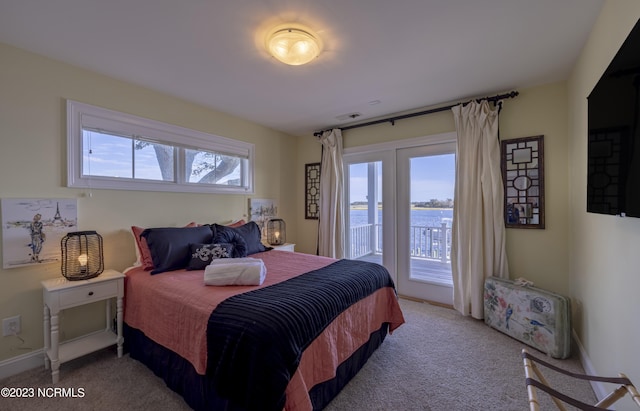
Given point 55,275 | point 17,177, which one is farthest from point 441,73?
point 55,275

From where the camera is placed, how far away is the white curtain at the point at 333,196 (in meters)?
4.03

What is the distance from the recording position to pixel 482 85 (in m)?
2.72

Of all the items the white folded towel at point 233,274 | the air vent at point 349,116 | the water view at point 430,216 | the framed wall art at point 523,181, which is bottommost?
the white folded towel at point 233,274

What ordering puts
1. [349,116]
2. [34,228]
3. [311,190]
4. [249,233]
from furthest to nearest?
1. [311,190]
2. [349,116]
3. [249,233]
4. [34,228]

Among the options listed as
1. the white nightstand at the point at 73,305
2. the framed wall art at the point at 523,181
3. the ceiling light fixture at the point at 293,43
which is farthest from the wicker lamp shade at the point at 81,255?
the framed wall art at the point at 523,181

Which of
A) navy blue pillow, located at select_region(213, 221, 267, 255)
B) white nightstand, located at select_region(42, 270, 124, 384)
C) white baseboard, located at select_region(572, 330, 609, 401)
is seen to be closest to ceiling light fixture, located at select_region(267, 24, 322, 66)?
navy blue pillow, located at select_region(213, 221, 267, 255)

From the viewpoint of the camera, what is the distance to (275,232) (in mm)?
3953

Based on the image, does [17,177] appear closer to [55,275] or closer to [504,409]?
[55,275]

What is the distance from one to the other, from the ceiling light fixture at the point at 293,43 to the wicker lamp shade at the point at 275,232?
8.01 ft

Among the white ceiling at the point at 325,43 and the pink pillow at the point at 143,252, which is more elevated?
the white ceiling at the point at 325,43

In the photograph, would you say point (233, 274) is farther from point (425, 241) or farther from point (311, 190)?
point (311, 190)

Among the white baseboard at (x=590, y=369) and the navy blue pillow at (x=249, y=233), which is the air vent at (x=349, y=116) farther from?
the white baseboard at (x=590, y=369)

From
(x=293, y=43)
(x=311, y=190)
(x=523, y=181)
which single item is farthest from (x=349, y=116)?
(x=523, y=181)

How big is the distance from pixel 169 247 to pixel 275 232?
1718 millimetres
